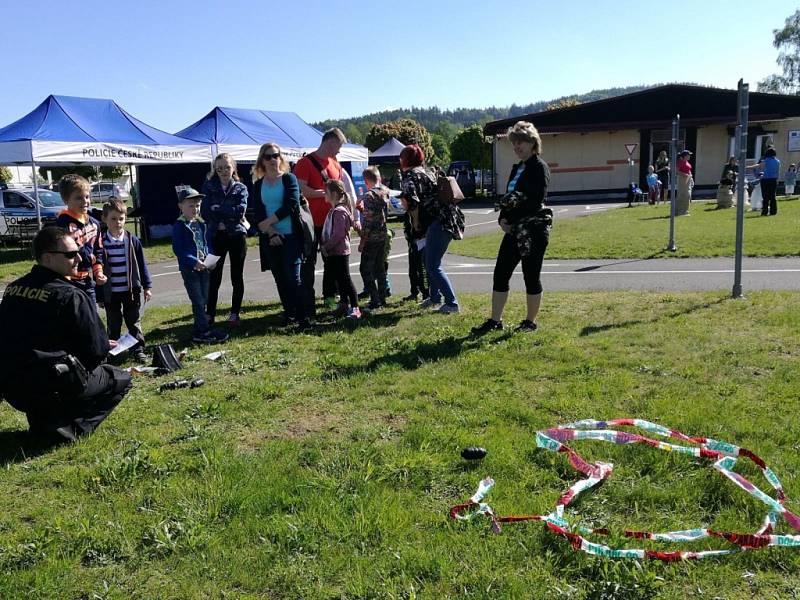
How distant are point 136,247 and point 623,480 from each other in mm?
4881

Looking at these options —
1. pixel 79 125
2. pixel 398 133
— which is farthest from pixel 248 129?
pixel 398 133

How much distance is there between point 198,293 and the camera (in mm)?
6801

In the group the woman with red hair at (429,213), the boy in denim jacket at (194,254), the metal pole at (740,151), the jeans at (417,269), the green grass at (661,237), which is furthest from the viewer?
the green grass at (661,237)

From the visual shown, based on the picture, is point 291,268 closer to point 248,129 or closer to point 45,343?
point 45,343

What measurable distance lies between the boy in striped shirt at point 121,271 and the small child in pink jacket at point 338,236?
80.3 inches

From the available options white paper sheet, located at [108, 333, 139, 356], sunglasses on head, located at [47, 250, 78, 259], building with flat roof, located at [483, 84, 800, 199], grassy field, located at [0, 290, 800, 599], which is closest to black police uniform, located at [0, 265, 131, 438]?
sunglasses on head, located at [47, 250, 78, 259]

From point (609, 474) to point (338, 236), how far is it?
4.65 metres

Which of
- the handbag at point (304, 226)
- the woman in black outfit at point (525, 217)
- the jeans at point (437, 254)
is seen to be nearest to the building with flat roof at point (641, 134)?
the jeans at point (437, 254)

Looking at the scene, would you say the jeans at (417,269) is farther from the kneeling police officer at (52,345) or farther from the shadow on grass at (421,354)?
the kneeling police officer at (52,345)

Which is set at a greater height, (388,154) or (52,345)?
(388,154)

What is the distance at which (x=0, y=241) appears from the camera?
20.2m

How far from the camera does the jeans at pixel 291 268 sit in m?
7.21

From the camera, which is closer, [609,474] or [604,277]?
[609,474]

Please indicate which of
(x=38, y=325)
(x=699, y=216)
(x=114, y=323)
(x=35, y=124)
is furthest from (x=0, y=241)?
(x=699, y=216)
